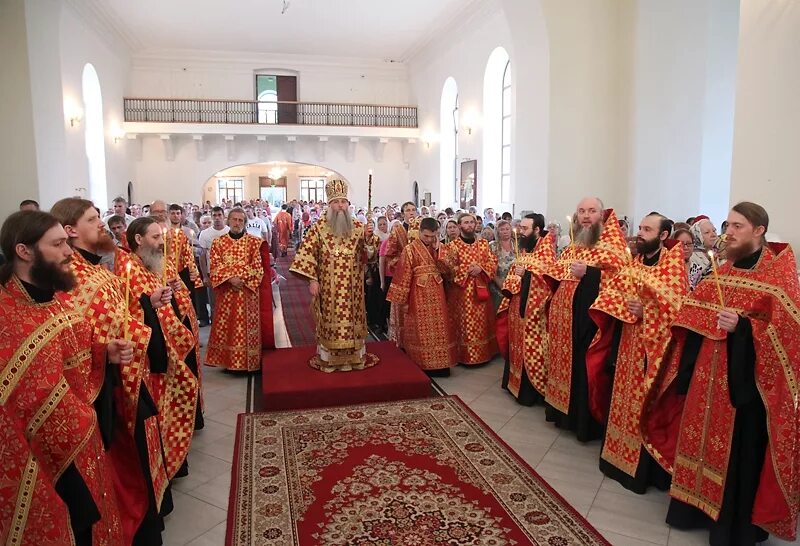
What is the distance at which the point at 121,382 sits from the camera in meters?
2.72

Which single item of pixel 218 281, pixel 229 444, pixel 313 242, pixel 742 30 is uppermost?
pixel 742 30

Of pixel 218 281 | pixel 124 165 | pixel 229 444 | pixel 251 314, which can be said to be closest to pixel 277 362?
pixel 251 314

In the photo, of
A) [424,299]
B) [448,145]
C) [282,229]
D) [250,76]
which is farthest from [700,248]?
[250,76]

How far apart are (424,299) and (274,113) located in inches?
625

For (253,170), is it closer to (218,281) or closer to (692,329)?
(218,281)

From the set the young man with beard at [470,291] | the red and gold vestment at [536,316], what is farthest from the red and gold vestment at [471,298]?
the red and gold vestment at [536,316]

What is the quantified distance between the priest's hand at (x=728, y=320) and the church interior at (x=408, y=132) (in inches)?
46.3

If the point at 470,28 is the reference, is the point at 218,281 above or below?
below

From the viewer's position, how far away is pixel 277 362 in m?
5.88

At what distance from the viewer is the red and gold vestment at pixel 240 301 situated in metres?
6.05

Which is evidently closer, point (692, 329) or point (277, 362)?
point (692, 329)

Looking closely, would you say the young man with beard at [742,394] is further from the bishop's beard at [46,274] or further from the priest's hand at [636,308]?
the bishop's beard at [46,274]

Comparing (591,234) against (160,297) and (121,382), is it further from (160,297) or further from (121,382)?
(121,382)

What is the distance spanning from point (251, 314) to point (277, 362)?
58cm
